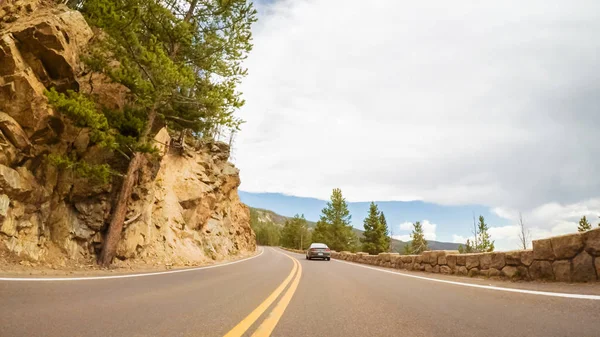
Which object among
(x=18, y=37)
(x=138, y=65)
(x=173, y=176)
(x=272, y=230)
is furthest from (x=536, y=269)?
(x=272, y=230)

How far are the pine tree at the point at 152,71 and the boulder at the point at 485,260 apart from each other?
10.0 meters

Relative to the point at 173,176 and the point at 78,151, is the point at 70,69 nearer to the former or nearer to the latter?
the point at 78,151

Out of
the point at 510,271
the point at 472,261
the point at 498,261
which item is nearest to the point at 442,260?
the point at 472,261

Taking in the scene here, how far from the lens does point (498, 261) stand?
834 centimetres

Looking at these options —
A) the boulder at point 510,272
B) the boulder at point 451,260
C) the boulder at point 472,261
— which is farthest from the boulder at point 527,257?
the boulder at point 451,260

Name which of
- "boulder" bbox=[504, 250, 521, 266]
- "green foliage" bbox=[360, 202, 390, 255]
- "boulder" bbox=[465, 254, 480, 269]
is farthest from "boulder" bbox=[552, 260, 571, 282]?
"green foliage" bbox=[360, 202, 390, 255]

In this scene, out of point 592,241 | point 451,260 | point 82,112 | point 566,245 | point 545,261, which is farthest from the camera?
A: point 451,260

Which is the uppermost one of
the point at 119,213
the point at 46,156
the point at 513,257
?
the point at 46,156

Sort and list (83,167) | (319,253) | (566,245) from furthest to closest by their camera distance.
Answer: (319,253) → (83,167) → (566,245)

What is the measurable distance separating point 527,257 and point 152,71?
1312 cm

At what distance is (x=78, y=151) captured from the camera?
38.4 feet

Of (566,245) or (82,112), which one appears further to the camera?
(82,112)

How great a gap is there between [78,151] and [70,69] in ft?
10.1

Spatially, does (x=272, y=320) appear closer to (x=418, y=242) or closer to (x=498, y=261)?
(x=498, y=261)
